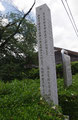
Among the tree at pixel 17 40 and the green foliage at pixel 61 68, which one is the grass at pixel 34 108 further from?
the tree at pixel 17 40

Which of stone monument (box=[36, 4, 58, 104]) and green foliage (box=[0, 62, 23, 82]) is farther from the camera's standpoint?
green foliage (box=[0, 62, 23, 82])

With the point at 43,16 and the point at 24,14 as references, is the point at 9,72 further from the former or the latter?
the point at 43,16

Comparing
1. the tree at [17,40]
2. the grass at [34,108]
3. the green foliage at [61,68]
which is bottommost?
the grass at [34,108]

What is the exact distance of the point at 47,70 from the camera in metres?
2.67

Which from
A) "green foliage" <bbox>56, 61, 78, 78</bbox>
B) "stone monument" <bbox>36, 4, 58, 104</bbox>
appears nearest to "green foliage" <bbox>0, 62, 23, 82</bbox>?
"green foliage" <bbox>56, 61, 78, 78</bbox>

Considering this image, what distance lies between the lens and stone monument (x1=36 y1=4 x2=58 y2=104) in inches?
104

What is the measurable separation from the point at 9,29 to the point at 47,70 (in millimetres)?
10854

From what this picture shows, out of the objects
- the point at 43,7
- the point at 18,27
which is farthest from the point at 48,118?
the point at 18,27

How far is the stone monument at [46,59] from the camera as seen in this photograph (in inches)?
104

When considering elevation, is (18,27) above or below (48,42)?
above

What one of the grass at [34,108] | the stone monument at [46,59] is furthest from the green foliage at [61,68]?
the stone monument at [46,59]

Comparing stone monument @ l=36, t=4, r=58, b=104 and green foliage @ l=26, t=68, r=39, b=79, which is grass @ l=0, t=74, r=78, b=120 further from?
green foliage @ l=26, t=68, r=39, b=79

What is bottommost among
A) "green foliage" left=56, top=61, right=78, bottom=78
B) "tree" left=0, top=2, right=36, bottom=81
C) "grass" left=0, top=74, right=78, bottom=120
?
"grass" left=0, top=74, right=78, bottom=120

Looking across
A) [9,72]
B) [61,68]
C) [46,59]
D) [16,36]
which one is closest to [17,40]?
[16,36]
